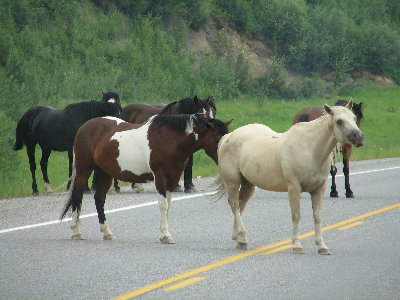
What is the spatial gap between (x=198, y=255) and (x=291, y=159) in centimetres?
167

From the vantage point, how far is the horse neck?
12336 millimetres

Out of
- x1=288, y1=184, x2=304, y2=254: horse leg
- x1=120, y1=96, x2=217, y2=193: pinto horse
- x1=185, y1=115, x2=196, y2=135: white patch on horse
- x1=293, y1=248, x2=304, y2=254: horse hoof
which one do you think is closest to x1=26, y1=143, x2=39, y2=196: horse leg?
x1=120, y1=96, x2=217, y2=193: pinto horse

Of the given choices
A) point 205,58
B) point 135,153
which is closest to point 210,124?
point 135,153

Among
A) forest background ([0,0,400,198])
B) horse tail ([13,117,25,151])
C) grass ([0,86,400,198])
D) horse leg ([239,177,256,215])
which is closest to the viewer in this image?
horse leg ([239,177,256,215])

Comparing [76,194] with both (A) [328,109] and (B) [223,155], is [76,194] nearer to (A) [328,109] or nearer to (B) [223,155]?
(B) [223,155]

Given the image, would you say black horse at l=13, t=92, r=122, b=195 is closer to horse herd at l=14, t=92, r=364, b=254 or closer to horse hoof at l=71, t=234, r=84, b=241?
horse herd at l=14, t=92, r=364, b=254

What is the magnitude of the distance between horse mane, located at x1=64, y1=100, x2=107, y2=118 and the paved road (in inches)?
106

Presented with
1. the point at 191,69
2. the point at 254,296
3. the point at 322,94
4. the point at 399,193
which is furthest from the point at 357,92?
the point at 254,296

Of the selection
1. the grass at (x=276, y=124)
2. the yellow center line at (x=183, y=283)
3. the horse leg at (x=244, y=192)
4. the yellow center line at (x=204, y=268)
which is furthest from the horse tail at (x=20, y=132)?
the yellow center line at (x=183, y=283)

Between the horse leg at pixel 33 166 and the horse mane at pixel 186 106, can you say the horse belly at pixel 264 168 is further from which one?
the horse leg at pixel 33 166

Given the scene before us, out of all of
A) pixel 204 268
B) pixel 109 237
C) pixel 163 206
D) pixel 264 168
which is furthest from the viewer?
pixel 109 237

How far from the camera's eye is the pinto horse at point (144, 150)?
1338 centimetres

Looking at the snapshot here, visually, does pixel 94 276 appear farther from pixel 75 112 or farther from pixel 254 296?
pixel 75 112

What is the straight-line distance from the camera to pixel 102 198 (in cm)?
1391
